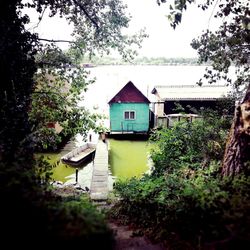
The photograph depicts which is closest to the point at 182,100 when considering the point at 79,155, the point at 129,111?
the point at 129,111

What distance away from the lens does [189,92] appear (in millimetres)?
26266

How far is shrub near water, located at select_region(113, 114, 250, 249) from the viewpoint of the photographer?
406 centimetres

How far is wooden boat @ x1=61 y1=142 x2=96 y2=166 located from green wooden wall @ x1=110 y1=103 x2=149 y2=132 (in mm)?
3636

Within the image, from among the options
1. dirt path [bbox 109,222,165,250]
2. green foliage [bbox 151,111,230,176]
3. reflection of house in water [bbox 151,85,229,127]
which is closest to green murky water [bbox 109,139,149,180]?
reflection of house in water [bbox 151,85,229,127]

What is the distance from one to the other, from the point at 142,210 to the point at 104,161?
1231 cm

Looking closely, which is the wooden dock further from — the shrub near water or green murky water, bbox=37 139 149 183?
the shrub near water

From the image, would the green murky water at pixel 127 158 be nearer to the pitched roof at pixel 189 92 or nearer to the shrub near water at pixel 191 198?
the pitched roof at pixel 189 92

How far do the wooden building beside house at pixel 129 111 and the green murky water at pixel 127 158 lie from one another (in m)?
1.37

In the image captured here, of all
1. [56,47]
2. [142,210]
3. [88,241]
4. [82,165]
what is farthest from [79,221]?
[82,165]

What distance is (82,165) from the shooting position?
20766 millimetres

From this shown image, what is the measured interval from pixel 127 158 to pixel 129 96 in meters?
6.39

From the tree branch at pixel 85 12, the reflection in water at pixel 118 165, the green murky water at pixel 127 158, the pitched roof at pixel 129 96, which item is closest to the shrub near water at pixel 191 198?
the tree branch at pixel 85 12

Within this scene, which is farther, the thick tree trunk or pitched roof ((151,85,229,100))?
pitched roof ((151,85,229,100))

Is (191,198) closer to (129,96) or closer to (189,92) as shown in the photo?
(129,96)
